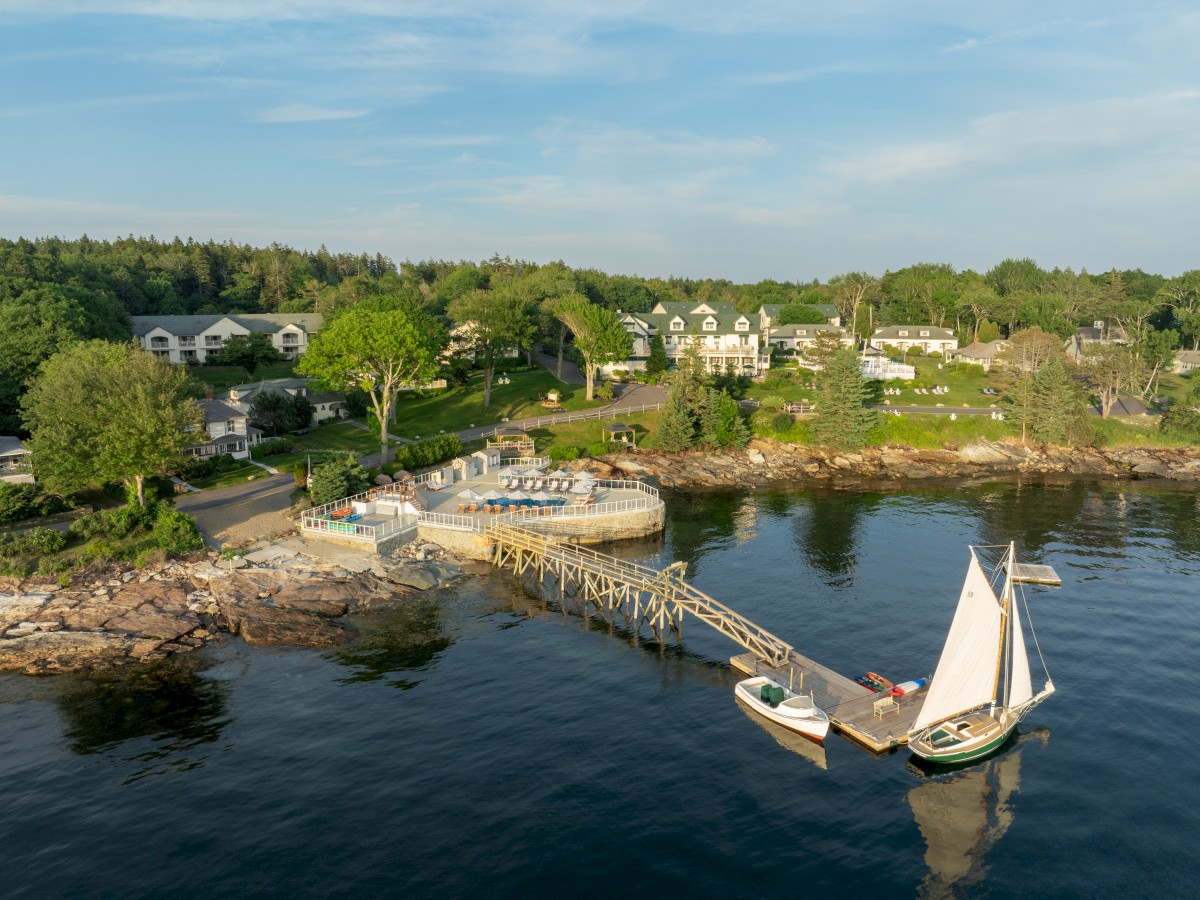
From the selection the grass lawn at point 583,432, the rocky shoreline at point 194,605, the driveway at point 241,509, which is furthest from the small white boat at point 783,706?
the grass lawn at point 583,432

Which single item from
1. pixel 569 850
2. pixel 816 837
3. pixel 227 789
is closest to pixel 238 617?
pixel 227 789

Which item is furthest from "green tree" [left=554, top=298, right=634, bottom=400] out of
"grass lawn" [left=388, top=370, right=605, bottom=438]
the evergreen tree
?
the evergreen tree

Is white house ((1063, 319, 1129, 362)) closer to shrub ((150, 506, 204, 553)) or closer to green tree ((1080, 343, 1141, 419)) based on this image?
green tree ((1080, 343, 1141, 419))

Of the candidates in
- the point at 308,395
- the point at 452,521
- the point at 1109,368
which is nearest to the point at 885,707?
the point at 452,521

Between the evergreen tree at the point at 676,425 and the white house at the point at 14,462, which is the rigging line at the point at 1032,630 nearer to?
the evergreen tree at the point at 676,425

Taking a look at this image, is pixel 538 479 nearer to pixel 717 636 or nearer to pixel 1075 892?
pixel 717 636
